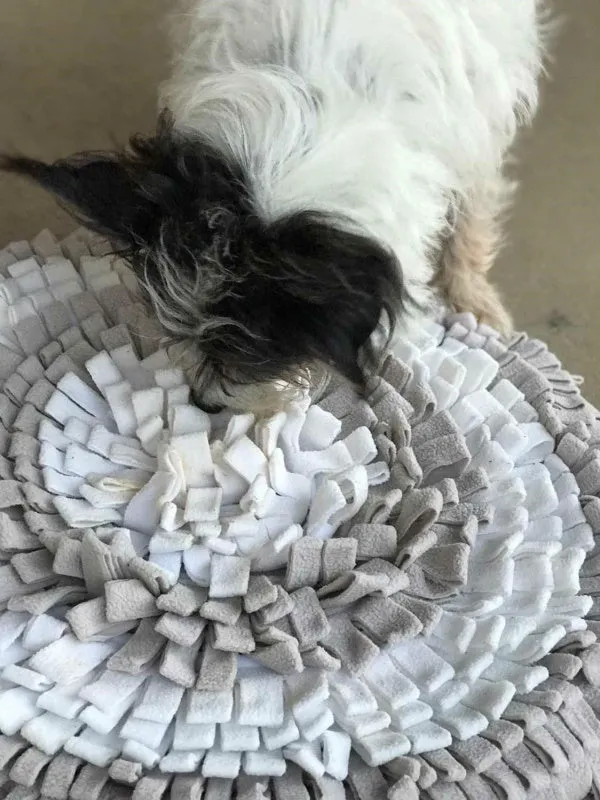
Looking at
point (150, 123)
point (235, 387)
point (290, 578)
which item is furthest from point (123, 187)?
point (150, 123)

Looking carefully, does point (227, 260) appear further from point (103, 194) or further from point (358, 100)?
point (358, 100)

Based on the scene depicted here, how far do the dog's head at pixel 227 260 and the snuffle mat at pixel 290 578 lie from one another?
0.26m

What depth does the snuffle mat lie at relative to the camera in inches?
39.6

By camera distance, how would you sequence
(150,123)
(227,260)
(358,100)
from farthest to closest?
1. (150,123)
2. (358,100)
3. (227,260)

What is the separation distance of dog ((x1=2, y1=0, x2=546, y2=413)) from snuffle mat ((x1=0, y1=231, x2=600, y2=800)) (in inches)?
6.5

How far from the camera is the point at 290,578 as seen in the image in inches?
44.3

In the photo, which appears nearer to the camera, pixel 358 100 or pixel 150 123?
pixel 358 100

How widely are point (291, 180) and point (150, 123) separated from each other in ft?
3.56

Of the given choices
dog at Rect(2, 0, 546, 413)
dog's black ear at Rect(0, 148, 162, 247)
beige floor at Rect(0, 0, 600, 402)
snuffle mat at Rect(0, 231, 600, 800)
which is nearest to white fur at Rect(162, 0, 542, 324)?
dog at Rect(2, 0, 546, 413)

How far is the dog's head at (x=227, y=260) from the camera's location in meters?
0.92

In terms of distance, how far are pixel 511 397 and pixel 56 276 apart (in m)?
0.82

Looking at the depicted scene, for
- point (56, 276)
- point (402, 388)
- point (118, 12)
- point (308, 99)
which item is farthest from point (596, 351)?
point (118, 12)

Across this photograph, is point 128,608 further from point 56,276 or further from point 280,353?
point 56,276

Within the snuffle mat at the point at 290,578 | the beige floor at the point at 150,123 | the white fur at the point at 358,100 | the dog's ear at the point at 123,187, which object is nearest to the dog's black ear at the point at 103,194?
the dog's ear at the point at 123,187
